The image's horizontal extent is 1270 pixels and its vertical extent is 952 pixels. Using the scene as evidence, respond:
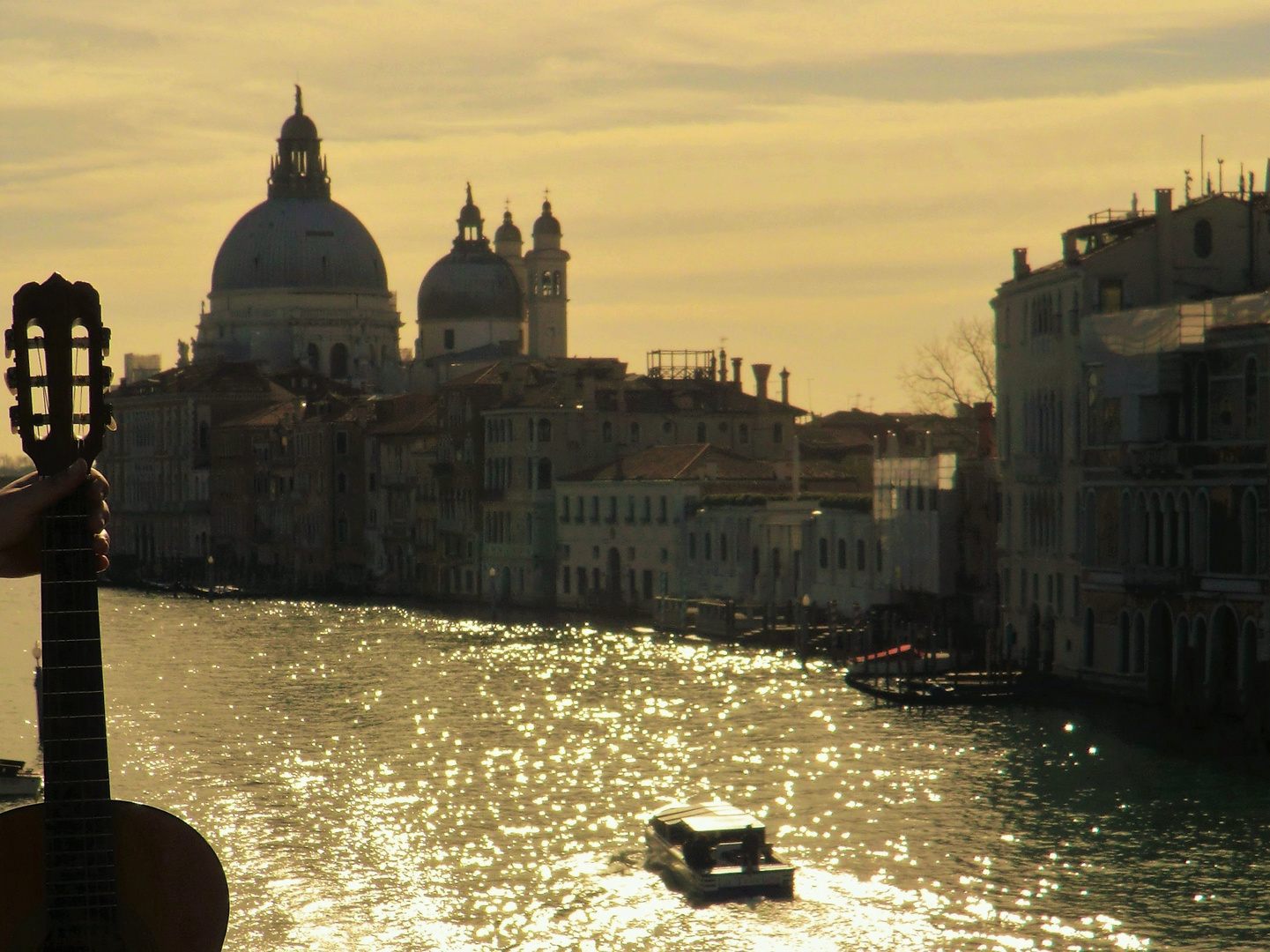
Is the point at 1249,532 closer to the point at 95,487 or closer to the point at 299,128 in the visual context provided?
the point at 95,487

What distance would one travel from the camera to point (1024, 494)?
137 feet

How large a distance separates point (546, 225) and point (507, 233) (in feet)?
29.7

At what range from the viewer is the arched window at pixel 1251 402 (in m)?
32.7

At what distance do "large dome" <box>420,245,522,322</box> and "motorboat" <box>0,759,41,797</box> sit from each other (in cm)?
8118

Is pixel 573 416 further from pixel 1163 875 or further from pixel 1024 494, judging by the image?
pixel 1163 875

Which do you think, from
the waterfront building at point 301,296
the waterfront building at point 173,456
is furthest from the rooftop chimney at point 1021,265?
the waterfront building at point 301,296

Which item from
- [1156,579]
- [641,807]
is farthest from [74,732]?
[1156,579]

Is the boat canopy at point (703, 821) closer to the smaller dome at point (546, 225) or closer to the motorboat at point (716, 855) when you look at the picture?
the motorboat at point (716, 855)

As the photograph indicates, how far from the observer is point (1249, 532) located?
107 feet

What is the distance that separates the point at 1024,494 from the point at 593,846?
2054cm

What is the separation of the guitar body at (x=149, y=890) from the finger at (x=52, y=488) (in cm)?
79

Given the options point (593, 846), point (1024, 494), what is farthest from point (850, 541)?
point (593, 846)

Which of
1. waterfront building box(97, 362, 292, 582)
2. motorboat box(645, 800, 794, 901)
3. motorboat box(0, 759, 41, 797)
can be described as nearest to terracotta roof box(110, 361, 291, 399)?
waterfront building box(97, 362, 292, 582)

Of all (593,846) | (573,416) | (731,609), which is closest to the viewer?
(593,846)
